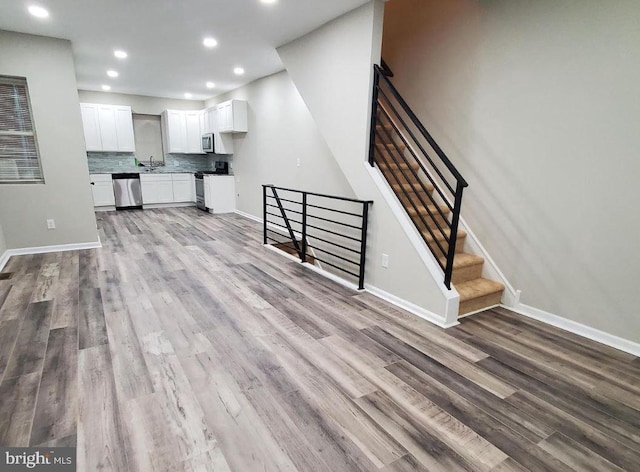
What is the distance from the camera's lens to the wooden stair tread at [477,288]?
9.68ft

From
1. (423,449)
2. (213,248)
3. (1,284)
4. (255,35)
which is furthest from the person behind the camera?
(213,248)

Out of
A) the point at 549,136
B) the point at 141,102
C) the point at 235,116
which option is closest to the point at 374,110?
the point at 549,136

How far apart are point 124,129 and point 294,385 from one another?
26.5 ft

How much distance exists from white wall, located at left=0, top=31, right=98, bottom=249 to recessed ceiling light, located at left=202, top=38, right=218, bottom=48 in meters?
1.72

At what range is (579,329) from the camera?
2.69m

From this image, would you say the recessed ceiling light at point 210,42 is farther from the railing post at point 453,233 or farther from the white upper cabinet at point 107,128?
the white upper cabinet at point 107,128

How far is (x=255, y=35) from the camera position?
12.9 ft

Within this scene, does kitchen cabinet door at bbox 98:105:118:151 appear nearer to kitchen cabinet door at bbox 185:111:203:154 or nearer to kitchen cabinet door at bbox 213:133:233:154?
kitchen cabinet door at bbox 185:111:203:154

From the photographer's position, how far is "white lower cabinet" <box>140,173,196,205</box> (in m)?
8.09

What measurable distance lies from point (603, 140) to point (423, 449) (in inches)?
99.5

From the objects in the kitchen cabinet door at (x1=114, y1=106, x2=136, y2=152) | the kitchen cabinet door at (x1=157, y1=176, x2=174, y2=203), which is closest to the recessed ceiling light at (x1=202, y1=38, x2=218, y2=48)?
the kitchen cabinet door at (x1=114, y1=106, x2=136, y2=152)

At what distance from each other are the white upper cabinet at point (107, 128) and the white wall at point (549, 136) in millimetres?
7058

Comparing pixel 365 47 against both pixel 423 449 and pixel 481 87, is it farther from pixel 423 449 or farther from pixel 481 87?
pixel 423 449

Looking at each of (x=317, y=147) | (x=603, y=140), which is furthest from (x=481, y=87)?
(x=317, y=147)
